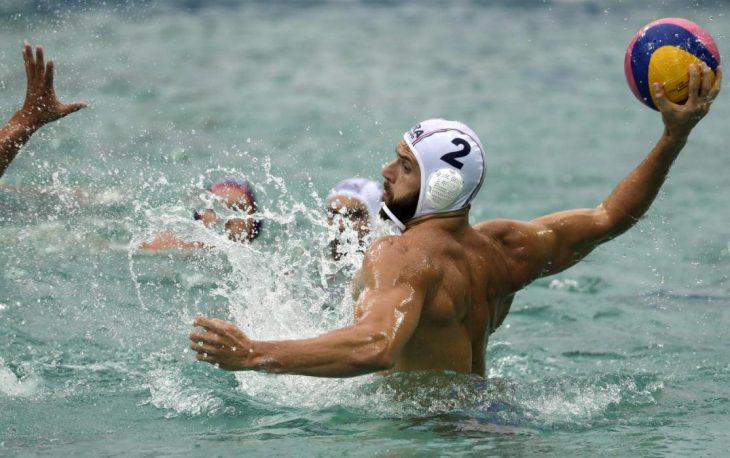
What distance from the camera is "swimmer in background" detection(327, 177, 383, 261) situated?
6.59m

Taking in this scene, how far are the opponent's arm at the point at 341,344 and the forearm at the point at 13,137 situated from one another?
2.20 metres

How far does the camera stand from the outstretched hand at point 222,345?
353 centimetres

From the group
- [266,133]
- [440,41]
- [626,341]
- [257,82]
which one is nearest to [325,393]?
[626,341]

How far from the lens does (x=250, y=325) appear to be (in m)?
5.87

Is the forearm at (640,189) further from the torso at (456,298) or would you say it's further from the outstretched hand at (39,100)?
the outstretched hand at (39,100)

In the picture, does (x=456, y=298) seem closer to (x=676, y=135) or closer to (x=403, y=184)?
(x=403, y=184)

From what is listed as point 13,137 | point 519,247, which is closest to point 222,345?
point 519,247

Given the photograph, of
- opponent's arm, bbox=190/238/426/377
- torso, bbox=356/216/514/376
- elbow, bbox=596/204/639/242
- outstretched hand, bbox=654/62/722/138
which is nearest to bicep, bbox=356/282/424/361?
opponent's arm, bbox=190/238/426/377

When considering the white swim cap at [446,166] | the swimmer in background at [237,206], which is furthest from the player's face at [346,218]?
the white swim cap at [446,166]

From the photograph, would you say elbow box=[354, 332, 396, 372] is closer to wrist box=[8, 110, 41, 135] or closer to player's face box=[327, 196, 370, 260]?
wrist box=[8, 110, 41, 135]

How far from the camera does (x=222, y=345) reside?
3533mm

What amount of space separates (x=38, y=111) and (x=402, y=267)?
2301 mm

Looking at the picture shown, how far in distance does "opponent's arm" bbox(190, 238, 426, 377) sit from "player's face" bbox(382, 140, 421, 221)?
0.47 meters

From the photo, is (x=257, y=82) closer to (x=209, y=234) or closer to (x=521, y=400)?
(x=209, y=234)
